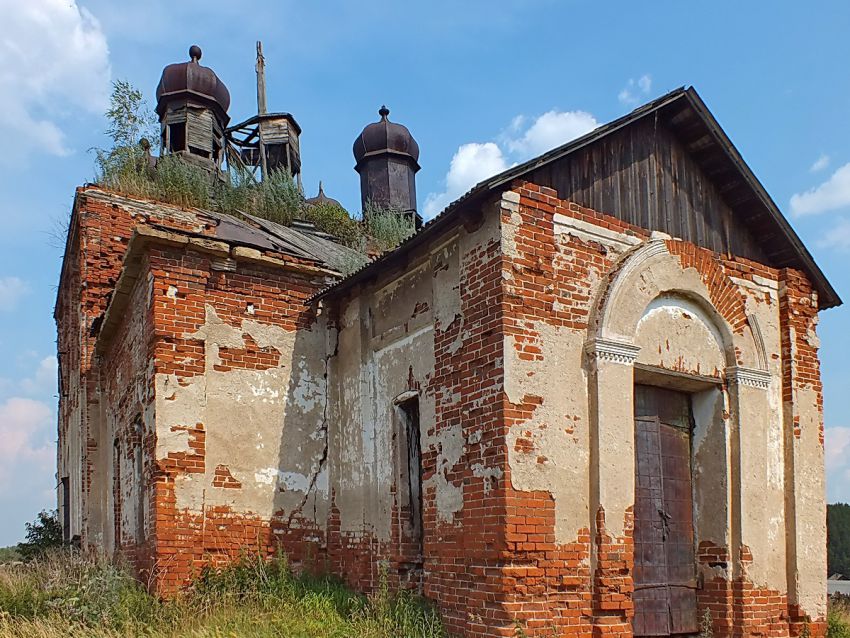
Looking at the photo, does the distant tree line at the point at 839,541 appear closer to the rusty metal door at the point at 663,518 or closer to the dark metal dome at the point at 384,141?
the dark metal dome at the point at 384,141

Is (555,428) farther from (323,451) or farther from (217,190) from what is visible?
(217,190)

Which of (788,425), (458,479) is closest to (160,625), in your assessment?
(458,479)

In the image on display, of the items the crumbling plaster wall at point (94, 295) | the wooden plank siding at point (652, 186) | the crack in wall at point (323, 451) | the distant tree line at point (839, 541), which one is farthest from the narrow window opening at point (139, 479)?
the distant tree line at point (839, 541)

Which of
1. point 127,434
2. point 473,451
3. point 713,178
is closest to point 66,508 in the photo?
point 127,434

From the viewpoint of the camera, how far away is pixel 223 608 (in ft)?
23.5

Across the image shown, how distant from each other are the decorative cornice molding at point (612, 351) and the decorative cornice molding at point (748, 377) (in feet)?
5.06

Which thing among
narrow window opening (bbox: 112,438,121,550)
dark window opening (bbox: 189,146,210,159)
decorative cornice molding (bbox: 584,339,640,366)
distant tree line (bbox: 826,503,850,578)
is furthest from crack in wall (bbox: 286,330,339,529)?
distant tree line (bbox: 826,503,850,578)

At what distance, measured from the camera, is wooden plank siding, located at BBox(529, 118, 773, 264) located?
736cm

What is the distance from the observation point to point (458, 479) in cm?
683

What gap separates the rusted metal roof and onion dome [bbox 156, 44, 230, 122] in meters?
12.5

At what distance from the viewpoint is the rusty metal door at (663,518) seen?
24.1ft

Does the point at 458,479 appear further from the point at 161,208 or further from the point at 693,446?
the point at 161,208

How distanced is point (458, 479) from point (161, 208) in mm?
8218

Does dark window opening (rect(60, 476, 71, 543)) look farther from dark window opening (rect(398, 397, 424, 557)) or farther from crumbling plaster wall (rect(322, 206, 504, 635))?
dark window opening (rect(398, 397, 424, 557))
